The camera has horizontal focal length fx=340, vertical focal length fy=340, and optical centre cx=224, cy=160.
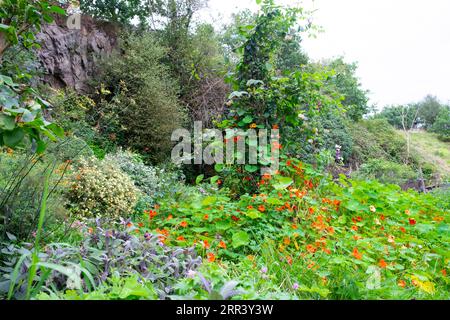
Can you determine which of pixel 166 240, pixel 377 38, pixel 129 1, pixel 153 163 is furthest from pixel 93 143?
pixel 377 38

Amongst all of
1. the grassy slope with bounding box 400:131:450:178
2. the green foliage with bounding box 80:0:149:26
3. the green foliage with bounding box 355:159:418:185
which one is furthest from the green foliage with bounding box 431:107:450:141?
the green foliage with bounding box 80:0:149:26

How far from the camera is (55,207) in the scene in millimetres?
2086

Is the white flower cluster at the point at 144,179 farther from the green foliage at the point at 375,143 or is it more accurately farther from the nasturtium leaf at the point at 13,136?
the green foliage at the point at 375,143

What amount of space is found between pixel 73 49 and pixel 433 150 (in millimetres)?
13728

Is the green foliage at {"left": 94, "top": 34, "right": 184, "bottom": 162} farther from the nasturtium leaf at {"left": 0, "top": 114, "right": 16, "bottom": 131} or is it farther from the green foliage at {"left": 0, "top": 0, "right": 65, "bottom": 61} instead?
the nasturtium leaf at {"left": 0, "top": 114, "right": 16, "bottom": 131}

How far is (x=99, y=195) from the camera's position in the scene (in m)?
3.10

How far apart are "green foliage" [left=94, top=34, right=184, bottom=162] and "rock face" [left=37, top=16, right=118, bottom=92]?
409mm

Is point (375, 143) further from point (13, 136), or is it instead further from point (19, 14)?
point (13, 136)

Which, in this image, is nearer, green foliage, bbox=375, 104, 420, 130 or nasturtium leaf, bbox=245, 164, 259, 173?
nasturtium leaf, bbox=245, 164, 259, 173

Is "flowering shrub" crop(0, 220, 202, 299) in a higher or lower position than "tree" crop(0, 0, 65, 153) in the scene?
lower

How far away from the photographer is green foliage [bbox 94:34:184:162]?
671cm

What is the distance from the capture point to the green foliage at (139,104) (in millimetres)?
6707

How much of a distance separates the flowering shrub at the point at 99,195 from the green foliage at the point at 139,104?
3.30 m

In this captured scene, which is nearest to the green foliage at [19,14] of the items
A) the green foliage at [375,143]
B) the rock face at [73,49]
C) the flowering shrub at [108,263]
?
the flowering shrub at [108,263]
